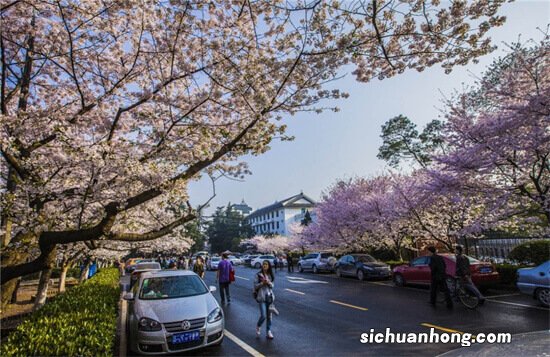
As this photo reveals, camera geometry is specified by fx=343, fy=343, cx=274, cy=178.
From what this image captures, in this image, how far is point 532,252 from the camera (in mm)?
15828

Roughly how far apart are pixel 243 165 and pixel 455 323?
22.6 ft

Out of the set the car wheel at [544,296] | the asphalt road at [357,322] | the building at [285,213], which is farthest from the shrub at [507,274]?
the building at [285,213]

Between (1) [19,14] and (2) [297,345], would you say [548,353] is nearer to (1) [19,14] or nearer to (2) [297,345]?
(2) [297,345]

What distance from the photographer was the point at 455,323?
7.95 metres

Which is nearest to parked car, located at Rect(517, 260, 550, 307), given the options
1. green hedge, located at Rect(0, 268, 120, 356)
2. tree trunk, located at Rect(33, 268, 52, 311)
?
green hedge, located at Rect(0, 268, 120, 356)

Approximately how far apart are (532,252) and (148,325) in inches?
676

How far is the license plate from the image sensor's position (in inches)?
237

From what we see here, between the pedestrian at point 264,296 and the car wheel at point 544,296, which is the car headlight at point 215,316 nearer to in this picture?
the pedestrian at point 264,296

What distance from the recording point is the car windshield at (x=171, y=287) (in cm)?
726

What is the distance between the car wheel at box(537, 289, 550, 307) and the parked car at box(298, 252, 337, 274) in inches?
685

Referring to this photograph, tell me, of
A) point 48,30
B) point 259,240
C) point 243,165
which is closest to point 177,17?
point 48,30

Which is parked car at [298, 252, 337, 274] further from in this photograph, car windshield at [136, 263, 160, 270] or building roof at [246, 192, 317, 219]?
building roof at [246, 192, 317, 219]

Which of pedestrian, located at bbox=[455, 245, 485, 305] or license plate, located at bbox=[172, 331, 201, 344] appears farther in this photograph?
pedestrian, located at bbox=[455, 245, 485, 305]

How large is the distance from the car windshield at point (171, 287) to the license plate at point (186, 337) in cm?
123
